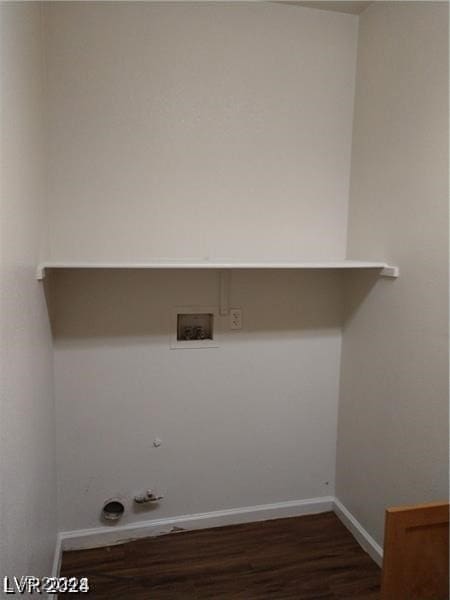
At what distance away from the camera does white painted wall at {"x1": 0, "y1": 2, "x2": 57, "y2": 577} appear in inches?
44.0

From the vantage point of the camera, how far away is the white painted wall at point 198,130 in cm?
196

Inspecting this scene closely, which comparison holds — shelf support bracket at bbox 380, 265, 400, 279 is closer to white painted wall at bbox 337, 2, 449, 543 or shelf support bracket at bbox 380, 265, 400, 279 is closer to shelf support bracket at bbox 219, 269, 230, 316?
white painted wall at bbox 337, 2, 449, 543

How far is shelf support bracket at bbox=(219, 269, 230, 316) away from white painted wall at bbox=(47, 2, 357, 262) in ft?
0.32

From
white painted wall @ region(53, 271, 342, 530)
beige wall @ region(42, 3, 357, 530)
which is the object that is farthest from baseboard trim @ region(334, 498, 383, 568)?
beige wall @ region(42, 3, 357, 530)

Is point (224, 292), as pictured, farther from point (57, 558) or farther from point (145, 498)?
point (57, 558)

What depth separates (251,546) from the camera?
223 centimetres

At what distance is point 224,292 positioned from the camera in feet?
7.32

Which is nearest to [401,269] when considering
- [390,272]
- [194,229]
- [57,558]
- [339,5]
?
[390,272]

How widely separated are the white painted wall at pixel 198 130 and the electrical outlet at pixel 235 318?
0.28 meters

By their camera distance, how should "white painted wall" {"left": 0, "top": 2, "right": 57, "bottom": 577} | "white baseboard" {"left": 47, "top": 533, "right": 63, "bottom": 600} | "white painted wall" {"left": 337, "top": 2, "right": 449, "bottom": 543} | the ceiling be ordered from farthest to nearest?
the ceiling
"white baseboard" {"left": 47, "top": 533, "right": 63, "bottom": 600}
"white painted wall" {"left": 337, "top": 2, "right": 449, "bottom": 543}
"white painted wall" {"left": 0, "top": 2, "right": 57, "bottom": 577}

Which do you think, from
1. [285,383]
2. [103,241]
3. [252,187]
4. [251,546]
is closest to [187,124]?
[252,187]

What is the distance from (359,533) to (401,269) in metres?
1.35

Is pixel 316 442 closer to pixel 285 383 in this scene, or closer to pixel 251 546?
pixel 285 383

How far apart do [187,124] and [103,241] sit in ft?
2.20
